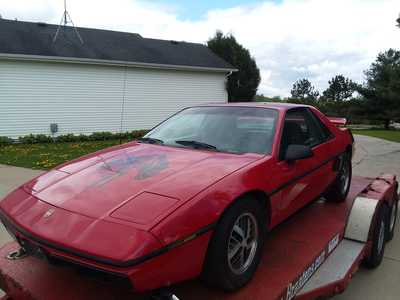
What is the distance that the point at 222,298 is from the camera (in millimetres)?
2324

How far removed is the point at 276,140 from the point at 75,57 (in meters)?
13.8

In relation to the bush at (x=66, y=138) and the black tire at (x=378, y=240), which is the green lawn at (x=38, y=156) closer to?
the bush at (x=66, y=138)

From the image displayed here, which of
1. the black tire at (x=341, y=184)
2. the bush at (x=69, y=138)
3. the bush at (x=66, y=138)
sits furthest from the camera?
the bush at (x=66, y=138)

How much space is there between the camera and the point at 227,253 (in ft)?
7.72

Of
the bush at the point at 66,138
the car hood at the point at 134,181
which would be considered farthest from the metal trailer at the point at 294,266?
the bush at the point at 66,138

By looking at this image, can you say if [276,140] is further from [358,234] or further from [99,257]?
[99,257]

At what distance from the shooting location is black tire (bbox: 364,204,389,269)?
3.71m

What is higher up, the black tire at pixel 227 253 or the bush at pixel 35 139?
the black tire at pixel 227 253

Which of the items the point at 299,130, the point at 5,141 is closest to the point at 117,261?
the point at 299,130

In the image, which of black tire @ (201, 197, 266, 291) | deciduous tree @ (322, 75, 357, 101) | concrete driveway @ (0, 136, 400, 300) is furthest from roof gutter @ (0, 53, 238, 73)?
deciduous tree @ (322, 75, 357, 101)

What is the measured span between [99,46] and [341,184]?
15124 mm

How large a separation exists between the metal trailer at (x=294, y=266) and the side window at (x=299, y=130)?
0.73 metres

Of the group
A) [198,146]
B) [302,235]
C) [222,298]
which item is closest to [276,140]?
[198,146]

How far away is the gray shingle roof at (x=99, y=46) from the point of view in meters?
15.1
